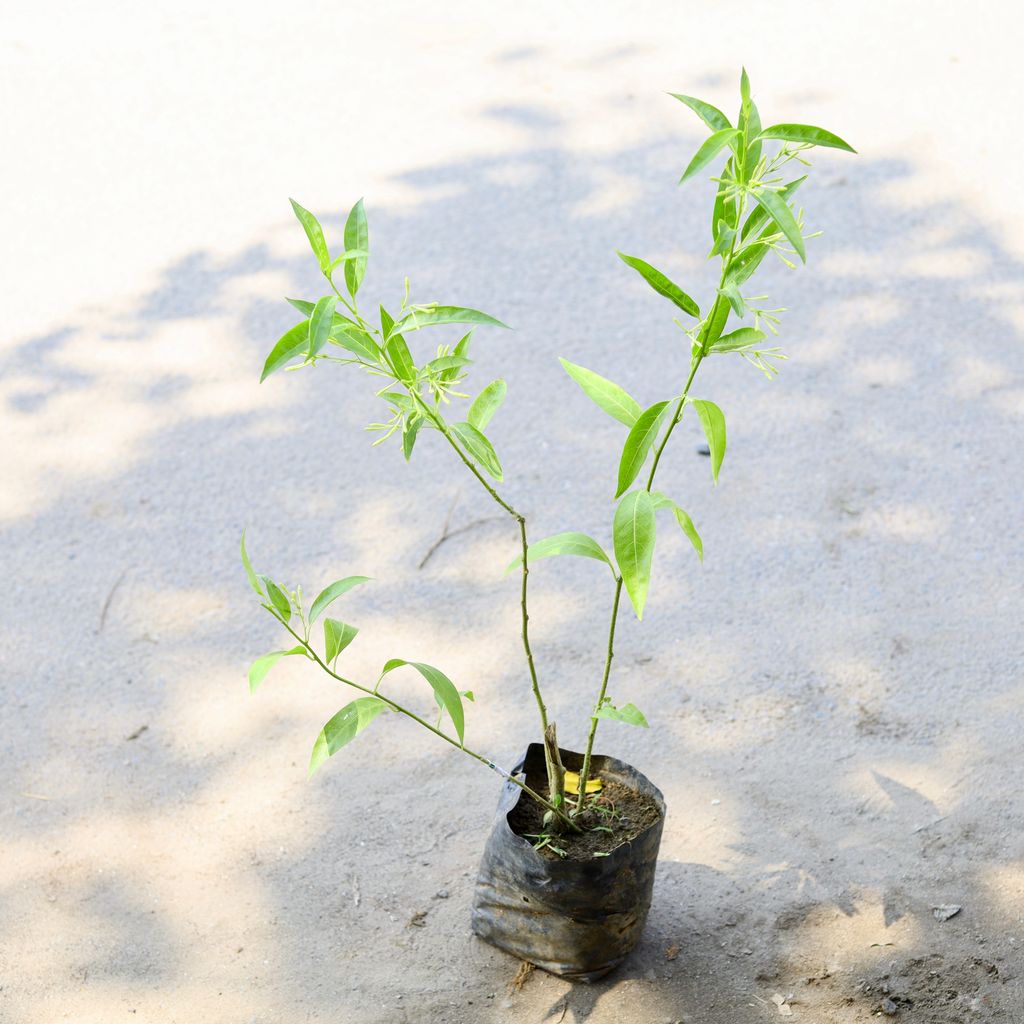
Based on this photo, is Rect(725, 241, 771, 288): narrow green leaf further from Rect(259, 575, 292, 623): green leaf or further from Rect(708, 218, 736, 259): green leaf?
Rect(259, 575, 292, 623): green leaf

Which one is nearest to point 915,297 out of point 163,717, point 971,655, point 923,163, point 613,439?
point 923,163

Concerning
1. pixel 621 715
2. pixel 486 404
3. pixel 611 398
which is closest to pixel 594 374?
pixel 611 398

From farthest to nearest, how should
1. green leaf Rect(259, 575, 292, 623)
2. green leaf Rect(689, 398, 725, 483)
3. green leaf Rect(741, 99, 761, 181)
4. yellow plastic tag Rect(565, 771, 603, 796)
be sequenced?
1. yellow plastic tag Rect(565, 771, 603, 796)
2. green leaf Rect(259, 575, 292, 623)
3. green leaf Rect(689, 398, 725, 483)
4. green leaf Rect(741, 99, 761, 181)

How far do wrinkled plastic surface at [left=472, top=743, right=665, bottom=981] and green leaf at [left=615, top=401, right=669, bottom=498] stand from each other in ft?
2.28

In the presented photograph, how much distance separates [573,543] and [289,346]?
0.53 meters

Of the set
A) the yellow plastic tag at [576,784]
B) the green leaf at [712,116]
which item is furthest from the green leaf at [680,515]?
the yellow plastic tag at [576,784]

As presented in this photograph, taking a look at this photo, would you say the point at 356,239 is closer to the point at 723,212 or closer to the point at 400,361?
the point at 400,361

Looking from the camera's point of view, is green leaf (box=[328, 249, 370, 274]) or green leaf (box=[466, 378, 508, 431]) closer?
green leaf (box=[328, 249, 370, 274])

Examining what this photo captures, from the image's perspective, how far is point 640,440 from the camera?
66.6 inches

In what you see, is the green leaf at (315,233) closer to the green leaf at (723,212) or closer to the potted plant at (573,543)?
the potted plant at (573,543)

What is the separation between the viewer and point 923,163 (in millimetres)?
4562

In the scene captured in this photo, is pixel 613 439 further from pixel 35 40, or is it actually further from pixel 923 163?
pixel 35 40

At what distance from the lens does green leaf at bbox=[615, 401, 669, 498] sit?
167 centimetres

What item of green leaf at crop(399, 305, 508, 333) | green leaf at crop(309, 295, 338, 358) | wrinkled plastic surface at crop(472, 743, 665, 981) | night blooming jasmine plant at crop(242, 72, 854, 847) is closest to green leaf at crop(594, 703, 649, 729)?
night blooming jasmine plant at crop(242, 72, 854, 847)
